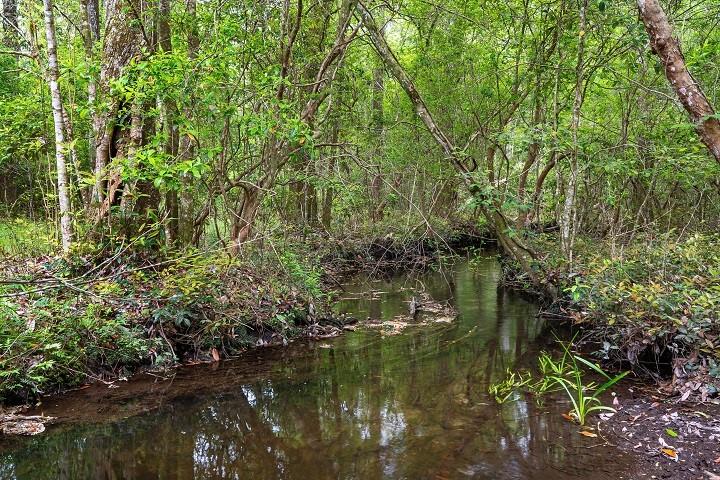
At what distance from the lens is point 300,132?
22.9ft

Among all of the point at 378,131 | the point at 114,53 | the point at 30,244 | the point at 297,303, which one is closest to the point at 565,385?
the point at 297,303

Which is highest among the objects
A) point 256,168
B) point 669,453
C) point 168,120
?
point 168,120

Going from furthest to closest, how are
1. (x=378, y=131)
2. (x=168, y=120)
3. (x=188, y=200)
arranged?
(x=378, y=131) → (x=188, y=200) → (x=168, y=120)

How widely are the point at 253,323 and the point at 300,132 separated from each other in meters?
3.05

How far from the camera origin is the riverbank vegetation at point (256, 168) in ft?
19.2

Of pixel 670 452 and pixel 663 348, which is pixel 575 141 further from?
pixel 670 452

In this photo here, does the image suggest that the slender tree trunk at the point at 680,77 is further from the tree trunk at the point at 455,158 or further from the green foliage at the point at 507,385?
the tree trunk at the point at 455,158

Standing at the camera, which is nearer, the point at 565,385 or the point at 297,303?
the point at 565,385

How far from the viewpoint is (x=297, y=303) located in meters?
8.53

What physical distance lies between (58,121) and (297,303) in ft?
14.5

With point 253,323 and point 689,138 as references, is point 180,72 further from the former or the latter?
point 689,138

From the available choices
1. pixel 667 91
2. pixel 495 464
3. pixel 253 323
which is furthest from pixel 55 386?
pixel 667 91

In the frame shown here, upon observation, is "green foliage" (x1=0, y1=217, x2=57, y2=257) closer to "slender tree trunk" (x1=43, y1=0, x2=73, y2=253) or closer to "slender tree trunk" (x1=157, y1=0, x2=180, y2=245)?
"slender tree trunk" (x1=43, y1=0, x2=73, y2=253)

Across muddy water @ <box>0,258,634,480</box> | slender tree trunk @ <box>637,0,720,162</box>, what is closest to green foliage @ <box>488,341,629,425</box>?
muddy water @ <box>0,258,634,480</box>
